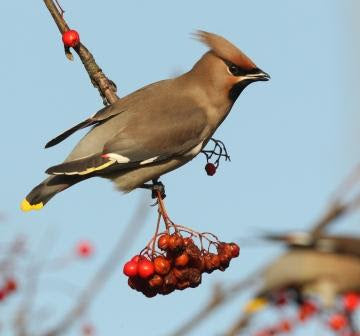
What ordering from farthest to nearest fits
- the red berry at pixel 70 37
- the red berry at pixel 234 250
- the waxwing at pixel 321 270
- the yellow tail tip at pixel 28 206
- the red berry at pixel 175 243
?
the yellow tail tip at pixel 28 206
the red berry at pixel 70 37
the red berry at pixel 234 250
the red berry at pixel 175 243
the waxwing at pixel 321 270

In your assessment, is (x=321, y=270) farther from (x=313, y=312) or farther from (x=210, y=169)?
(x=210, y=169)

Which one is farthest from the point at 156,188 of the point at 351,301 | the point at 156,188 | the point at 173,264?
the point at 351,301

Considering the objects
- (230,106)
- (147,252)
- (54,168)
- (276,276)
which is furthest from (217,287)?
(230,106)

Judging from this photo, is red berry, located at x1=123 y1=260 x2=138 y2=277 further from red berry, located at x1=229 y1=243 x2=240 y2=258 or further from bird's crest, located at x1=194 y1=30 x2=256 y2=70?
bird's crest, located at x1=194 y1=30 x2=256 y2=70

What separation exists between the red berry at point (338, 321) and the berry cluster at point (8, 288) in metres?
2.41

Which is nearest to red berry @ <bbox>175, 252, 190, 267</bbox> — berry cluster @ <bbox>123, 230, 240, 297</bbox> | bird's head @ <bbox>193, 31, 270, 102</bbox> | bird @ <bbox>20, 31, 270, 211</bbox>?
berry cluster @ <bbox>123, 230, 240, 297</bbox>

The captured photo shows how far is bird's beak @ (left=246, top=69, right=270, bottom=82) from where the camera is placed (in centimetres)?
401

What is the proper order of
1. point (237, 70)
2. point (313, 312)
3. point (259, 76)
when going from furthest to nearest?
point (237, 70) < point (259, 76) < point (313, 312)

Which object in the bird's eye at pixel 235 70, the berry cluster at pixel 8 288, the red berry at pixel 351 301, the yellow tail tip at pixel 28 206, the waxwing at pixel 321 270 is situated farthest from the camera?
the berry cluster at pixel 8 288

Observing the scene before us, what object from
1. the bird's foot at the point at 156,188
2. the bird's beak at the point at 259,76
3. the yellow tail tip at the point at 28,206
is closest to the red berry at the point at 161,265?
the bird's foot at the point at 156,188

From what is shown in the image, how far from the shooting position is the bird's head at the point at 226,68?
409cm

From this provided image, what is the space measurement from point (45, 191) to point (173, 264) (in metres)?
0.85

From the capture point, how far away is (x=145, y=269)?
3072 millimetres

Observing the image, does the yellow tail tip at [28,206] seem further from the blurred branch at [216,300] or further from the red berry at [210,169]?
the blurred branch at [216,300]
